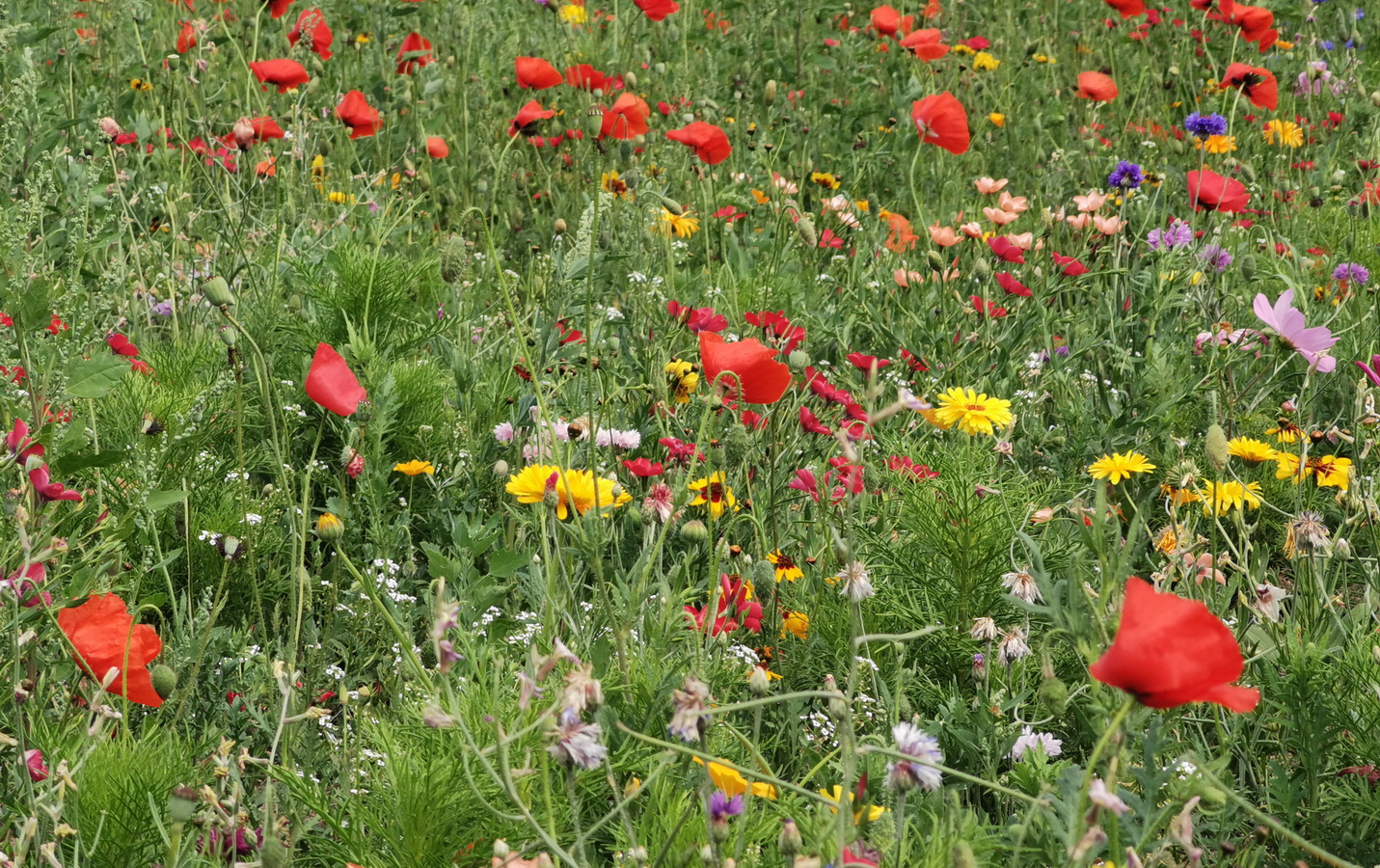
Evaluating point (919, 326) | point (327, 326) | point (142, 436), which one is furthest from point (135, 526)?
point (919, 326)

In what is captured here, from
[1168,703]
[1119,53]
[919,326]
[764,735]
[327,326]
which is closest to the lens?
[1168,703]

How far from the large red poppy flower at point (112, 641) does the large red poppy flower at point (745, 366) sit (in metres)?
0.73

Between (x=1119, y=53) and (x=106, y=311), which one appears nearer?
(x=106, y=311)

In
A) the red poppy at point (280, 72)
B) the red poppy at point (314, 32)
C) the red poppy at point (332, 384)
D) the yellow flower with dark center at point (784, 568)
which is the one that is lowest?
the yellow flower with dark center at point (784, 568)

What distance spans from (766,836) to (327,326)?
159 centimetres

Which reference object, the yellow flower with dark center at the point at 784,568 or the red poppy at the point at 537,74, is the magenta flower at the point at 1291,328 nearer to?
the yellow flower with dark center at the point at 784,568

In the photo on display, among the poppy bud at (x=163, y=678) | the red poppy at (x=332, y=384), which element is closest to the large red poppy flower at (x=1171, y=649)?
the poppy bud at (x=163, y=678)

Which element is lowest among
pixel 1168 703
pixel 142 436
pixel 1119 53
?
pixel 1119 53

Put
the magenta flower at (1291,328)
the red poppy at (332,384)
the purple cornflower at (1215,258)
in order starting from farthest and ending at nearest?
the purple cornflower at (1215,258), the magenta flower at (1291,328), the red poppy at (332,384)

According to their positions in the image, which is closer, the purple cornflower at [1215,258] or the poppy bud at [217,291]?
the poppy bud at [217,291]

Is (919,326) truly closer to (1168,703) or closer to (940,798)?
(940,798)

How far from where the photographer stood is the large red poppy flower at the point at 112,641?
139cm

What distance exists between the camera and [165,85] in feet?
12.1

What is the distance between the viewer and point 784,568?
1.97 metres
